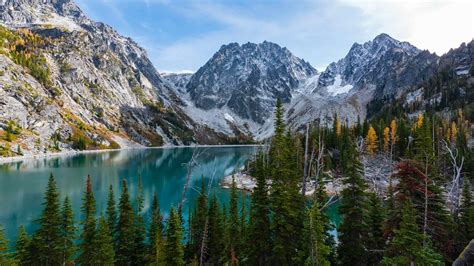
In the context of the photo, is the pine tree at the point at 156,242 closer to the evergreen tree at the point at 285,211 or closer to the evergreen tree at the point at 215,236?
the evergreen tree at the point at 215,236

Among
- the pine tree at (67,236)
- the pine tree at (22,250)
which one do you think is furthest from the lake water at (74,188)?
the pine tree at (22,250)

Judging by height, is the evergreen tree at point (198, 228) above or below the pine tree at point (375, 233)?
below

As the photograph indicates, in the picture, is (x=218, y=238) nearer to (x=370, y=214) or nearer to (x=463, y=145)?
(x=370, y=214)

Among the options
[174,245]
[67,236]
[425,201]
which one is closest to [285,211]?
[425,201]

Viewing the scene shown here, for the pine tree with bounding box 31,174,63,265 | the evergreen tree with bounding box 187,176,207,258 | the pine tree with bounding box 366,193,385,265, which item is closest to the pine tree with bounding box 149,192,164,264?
the evergreen tree with bounding box 187,176,207,258

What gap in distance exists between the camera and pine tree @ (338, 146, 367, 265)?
982 inches

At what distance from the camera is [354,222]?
992 inches

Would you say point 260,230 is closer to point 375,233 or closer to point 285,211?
point 285,211

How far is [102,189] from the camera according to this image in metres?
81.9

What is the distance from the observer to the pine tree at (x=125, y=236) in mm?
32562

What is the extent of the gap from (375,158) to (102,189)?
88.4 meters

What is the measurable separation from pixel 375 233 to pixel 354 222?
120 inches

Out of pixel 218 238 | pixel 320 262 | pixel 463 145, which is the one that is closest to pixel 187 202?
pixel 218 238

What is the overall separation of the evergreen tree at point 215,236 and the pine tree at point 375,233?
15.1 meters
